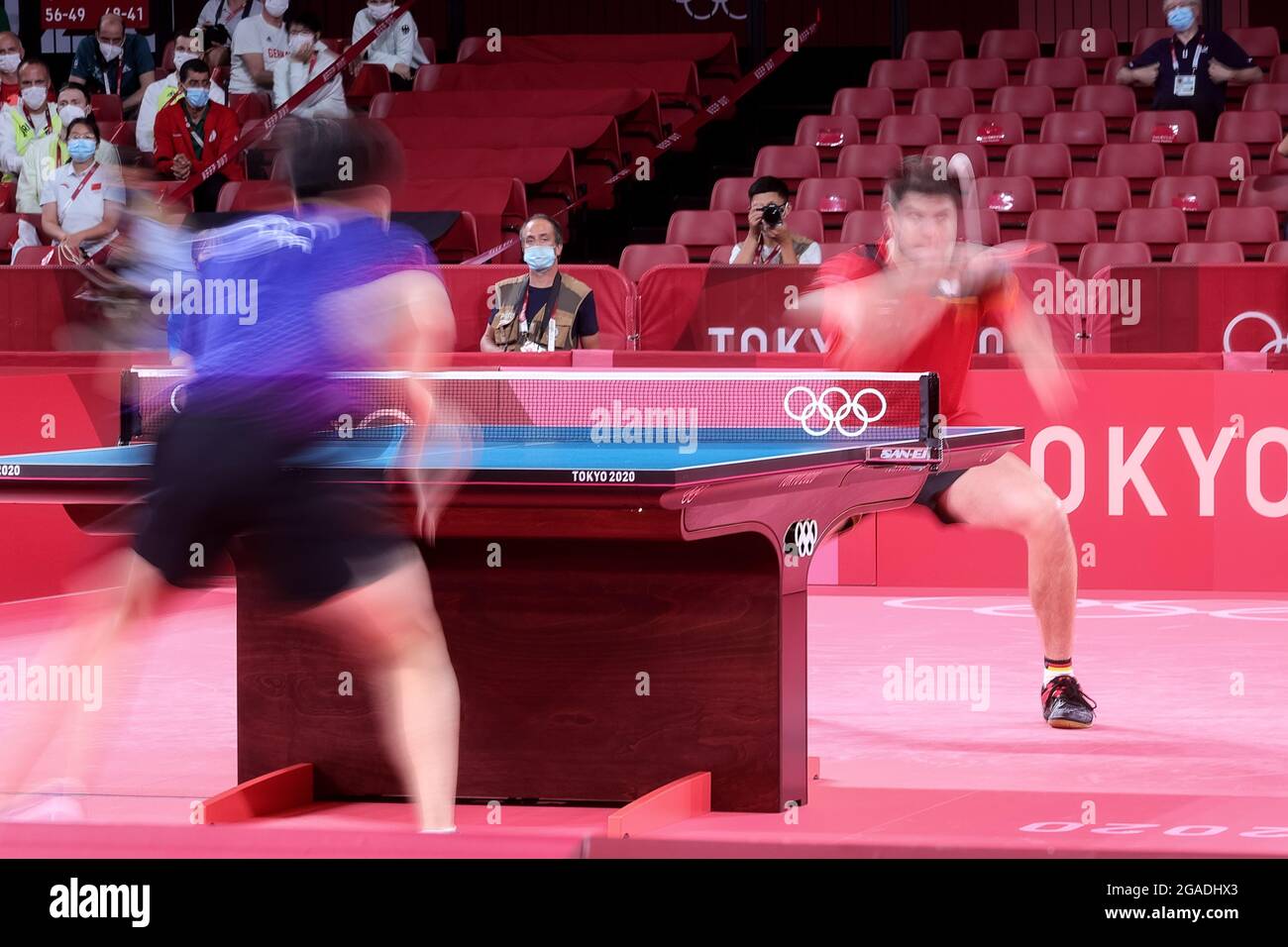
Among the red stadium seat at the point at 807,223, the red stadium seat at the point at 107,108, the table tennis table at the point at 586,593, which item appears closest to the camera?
the table tennis table at the point at 586,593

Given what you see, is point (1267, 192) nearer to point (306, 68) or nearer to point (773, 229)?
point (773, 229)

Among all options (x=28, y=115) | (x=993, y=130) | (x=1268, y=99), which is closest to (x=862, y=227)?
(x=993, y=130)

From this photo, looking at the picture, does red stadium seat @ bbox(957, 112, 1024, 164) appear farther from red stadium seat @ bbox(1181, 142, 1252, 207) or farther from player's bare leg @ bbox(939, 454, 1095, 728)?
player's bare leg @ bbox(939, 454, 1095, 728)

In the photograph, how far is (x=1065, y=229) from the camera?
446 inches

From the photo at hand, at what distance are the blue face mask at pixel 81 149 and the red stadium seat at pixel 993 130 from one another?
5.52m

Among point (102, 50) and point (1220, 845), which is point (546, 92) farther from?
point (1220, 845)

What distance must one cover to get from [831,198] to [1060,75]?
2.42 m

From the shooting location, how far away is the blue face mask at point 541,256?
916 cm

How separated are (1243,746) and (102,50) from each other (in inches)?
484

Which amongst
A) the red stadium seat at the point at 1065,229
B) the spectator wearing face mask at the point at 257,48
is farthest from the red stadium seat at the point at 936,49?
the spectator wearing face mask at the point at 257,48

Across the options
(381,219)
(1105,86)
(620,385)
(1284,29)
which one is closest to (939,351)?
(620,385)

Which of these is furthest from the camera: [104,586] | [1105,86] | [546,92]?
[546,92]

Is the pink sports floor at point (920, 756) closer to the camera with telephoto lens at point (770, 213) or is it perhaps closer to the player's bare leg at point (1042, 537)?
the player's bare leg at point (1042, 537)

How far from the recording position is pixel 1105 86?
42.0 ft
